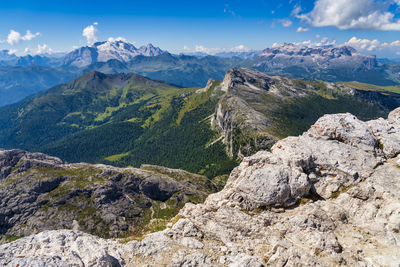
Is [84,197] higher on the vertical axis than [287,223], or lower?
lower

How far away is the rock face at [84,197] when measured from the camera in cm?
13338

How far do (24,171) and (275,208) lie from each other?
192 metres

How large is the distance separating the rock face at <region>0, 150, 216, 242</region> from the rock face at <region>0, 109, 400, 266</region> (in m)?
123

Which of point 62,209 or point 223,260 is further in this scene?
point 62,209

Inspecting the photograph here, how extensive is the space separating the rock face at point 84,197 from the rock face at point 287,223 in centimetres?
12304

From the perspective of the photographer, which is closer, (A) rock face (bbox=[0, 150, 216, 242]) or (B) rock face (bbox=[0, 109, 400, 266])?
(B) rock face (bbox=[0, 109, 400, 266])

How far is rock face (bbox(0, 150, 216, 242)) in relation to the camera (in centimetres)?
13338

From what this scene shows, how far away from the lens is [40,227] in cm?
12950

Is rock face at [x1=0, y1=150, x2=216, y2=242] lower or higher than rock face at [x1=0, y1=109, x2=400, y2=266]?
lower

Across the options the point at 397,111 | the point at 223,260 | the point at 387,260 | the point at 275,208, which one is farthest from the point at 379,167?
the point at 223,260

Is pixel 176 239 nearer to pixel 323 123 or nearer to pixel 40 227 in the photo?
pixel 323 123

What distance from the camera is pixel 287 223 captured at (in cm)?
2780

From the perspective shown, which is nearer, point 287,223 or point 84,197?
point 287,223

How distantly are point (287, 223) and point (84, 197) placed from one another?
512 ft
